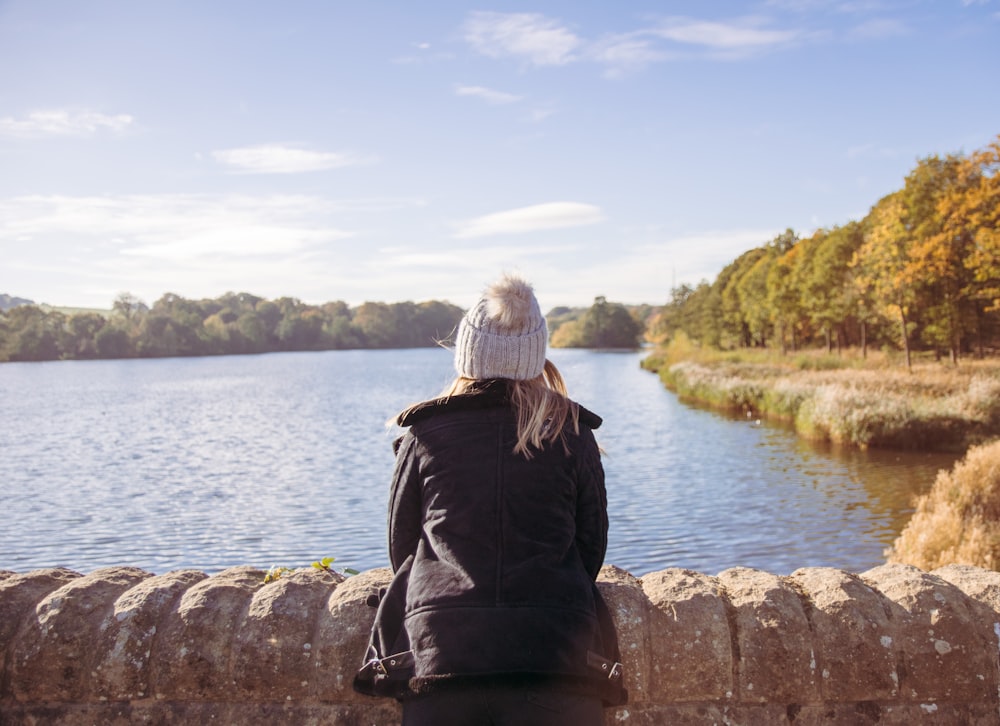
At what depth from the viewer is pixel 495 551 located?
2348 millimetres

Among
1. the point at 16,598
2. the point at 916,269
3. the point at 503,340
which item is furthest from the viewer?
the point at 916,269

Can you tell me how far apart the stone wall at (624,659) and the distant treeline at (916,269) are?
2630 centimetres

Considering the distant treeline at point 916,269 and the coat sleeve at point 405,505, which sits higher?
the distant treeline at point 916,269

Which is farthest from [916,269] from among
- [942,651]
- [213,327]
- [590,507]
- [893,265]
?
[213,327]

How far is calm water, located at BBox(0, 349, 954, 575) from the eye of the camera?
13836mm

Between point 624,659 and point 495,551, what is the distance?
0.81m

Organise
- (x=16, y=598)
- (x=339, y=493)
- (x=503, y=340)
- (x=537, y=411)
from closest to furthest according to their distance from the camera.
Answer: (x=537, y=411) → (x=503, y=340) → (x=16, y=598) → (x=339, y=493)

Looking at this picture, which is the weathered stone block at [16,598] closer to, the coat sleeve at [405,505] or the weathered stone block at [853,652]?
the coat sleeve at [405,505]

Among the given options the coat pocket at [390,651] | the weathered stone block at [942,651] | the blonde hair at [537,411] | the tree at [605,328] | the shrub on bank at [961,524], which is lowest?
the shrub on bank at [961,524]

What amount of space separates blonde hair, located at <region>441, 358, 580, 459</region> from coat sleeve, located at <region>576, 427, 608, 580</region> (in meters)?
0.09

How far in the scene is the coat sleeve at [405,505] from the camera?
255 cm

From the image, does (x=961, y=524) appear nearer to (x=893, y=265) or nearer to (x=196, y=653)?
(x=196, y=653)

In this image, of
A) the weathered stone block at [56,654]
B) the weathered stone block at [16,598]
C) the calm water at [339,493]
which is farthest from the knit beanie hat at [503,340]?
the calm water at [339,493]

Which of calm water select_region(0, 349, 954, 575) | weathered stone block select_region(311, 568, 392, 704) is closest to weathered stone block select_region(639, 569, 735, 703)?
weathered stone block select_region(311, 568, 392, 704)
